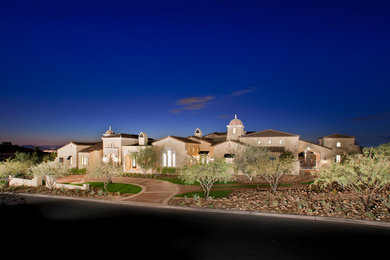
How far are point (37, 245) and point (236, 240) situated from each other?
33.9 ft

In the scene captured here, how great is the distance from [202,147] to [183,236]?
34854 mm

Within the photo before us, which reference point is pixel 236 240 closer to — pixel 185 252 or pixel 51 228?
pixel 185 252

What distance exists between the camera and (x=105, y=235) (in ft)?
45.8

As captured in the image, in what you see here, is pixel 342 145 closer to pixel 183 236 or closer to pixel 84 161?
pixel 183 236

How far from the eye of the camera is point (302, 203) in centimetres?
1917

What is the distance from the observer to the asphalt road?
11.5 m

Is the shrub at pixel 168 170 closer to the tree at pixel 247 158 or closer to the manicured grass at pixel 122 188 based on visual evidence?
the manicured grass at pixel 122 188

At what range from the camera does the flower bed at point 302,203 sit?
17.3m

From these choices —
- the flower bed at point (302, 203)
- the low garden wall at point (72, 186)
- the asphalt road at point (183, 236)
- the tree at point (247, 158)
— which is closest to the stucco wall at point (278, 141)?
the tree at point (247, 158)

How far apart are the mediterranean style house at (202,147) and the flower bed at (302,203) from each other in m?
16.5

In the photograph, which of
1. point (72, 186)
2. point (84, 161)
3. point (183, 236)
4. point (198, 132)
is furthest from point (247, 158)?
point (84, 161)

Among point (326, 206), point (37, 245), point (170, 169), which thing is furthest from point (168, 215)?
point (170, 169)

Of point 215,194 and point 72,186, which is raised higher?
point 72,186

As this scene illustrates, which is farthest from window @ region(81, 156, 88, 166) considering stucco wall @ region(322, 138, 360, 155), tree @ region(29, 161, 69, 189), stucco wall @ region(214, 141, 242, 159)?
stucco wall @ region(322, 138, 360, 155)
